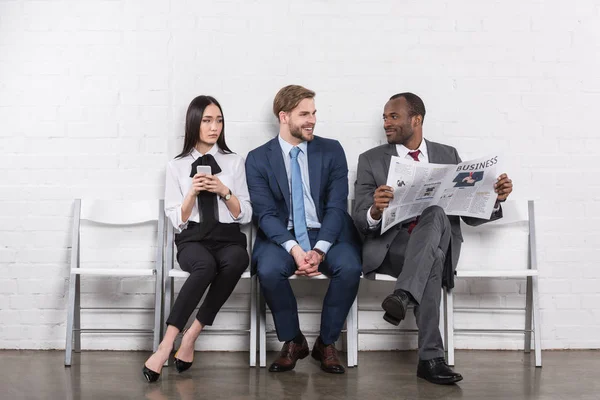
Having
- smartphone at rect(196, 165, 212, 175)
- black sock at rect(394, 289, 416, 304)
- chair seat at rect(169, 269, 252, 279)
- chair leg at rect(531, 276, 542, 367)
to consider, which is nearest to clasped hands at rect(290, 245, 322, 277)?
chair seat at rect(169, 269, 252, 279)

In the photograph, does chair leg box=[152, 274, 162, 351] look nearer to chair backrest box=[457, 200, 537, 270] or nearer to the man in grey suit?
the man in grey suit

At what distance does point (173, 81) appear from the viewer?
4137 millimetres

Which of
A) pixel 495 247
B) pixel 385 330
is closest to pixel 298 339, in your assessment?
pixel 385 330

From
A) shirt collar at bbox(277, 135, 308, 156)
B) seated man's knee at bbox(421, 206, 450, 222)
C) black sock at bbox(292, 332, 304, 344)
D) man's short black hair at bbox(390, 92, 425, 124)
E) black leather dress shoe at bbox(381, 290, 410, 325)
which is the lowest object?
black sock at bbox(292, 332, 304, 344)

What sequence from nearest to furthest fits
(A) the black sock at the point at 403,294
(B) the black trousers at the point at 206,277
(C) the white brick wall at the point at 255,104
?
1. (A) the black sock at the point at 403,294
2. (B) the black trousers at the point at 206,277
3. (C) the white brick wall at the point at 255,104

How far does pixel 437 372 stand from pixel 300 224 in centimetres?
103

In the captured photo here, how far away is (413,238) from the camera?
3.42m

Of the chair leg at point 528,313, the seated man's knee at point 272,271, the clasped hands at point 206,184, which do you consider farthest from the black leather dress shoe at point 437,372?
the clasped hands at point 206,184

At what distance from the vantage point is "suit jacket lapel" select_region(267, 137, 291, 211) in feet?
12.5

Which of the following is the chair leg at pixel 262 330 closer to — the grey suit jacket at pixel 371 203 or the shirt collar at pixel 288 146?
the grey suit jacket at pixel 371 203

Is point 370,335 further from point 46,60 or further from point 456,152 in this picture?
point 46,60

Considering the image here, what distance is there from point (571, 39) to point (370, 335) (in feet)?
6.76

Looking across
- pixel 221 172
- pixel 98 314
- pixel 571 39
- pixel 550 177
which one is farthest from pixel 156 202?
pixel 571 39

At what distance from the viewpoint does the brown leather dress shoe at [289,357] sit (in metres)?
3.52
